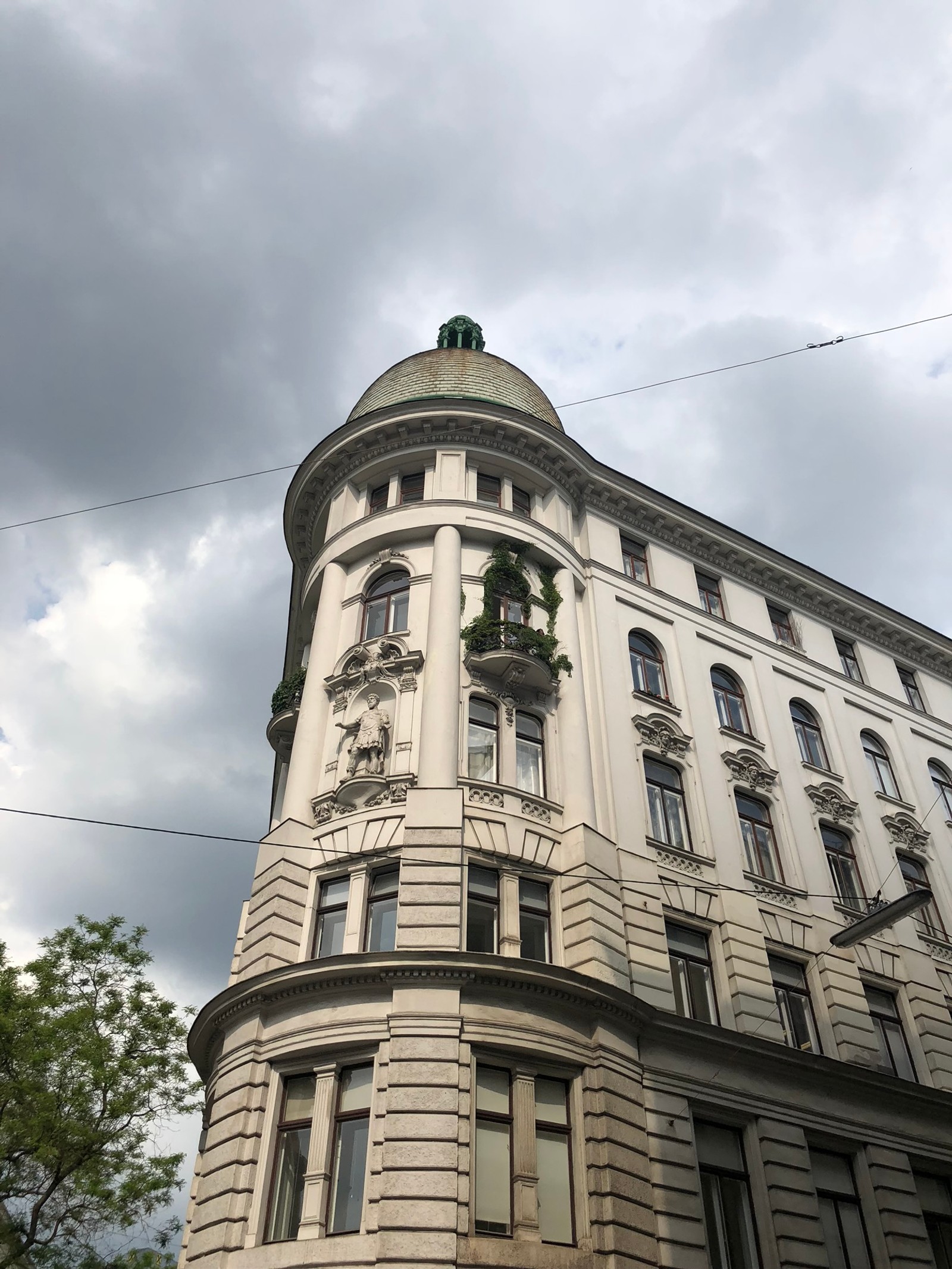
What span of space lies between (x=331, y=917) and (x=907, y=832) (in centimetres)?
1988

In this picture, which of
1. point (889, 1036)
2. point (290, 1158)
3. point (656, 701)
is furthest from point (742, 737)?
point (290, 1158)

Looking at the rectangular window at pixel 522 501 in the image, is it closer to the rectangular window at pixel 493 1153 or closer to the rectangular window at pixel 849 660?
the rectangular window at pixel 849 660

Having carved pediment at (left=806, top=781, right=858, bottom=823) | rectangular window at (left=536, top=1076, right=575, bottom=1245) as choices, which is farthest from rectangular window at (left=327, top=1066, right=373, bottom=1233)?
carved pediment at (left=806, top=781, right=858, bottom=823)

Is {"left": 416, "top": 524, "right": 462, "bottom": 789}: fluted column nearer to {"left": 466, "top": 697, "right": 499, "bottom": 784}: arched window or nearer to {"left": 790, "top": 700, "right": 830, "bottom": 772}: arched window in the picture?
{"left": 466, "top": 697, "right": 499, "bottom": 784}: arched window

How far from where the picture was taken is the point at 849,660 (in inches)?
1478

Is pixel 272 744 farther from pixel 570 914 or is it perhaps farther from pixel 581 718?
pixel 570 914

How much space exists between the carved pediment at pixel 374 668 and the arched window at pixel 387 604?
84cm

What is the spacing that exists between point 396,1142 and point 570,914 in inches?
252

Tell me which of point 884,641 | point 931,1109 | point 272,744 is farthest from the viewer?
point 884,641

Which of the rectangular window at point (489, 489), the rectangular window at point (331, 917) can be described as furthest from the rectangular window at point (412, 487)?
the rectangular window at point (331, 917)

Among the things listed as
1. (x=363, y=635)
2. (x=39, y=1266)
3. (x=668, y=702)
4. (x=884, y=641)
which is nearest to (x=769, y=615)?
(x=884, y=641)

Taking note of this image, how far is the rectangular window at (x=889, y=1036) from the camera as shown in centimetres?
2566

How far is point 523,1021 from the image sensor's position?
19.1 m

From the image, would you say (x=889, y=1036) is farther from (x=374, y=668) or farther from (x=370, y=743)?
(x=374, y=668)
